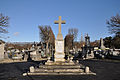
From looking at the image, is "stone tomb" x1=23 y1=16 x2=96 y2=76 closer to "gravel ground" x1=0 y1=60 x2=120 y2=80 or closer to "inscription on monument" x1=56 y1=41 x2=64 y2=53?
"inscription on monument" x1=56 y1=41 x2=64 y2=53

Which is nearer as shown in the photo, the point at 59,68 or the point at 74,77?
the point at 74,77

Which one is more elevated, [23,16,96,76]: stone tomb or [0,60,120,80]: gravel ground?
[23,16,96,76]: stone tomb

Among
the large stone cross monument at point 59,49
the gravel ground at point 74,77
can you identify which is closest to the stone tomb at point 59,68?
the large stone cross monument at point 59,49

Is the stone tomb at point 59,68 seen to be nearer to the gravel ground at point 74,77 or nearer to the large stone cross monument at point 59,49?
the large stone cross monument at point 59,49

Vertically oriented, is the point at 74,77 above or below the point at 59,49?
below

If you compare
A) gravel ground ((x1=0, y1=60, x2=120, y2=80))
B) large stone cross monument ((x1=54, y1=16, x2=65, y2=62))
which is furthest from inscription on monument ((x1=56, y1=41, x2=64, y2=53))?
gravel ground ((x1=0, y1=60, x2=120, y2=80))

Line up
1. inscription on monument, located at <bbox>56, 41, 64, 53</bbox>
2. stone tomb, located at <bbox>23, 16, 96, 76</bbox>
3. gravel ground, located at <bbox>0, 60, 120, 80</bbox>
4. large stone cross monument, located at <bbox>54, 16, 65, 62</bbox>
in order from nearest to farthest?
1. gravel ground, located at <bbox>0, 60, 120, 80</bbox>
2. stone tomb, located at <bbox>23, 16, 96, 76</bbox>
3. large stone cross monument, located at <bbox>54, 16, 65, 62</bbox>
4. inscription on monument, located at <bbox>56, 41, 64, 53</bbox>

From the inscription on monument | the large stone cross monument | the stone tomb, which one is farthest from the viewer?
the inscription on monument

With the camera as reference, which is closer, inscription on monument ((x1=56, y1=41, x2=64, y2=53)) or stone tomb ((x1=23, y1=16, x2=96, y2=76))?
stone tomb ((x1=23, y1=16, x2=96, y2=76))

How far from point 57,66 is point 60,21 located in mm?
5239

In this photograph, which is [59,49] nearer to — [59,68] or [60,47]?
[60,47]

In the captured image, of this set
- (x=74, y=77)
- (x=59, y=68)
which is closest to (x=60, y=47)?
(x=59, y=68)

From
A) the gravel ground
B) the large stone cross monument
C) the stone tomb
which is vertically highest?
the large stone cross monument

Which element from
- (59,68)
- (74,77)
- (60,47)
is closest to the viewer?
(74,77)
